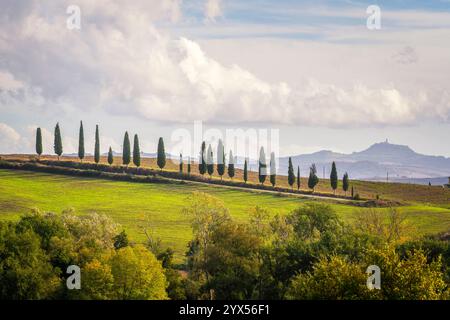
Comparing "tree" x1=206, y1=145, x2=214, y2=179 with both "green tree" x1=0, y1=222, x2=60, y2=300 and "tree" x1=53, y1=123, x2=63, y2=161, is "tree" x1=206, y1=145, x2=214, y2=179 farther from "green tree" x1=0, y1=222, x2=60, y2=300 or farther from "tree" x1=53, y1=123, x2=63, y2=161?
"green tree" x1=0, y1=222, x2=60, y2=300

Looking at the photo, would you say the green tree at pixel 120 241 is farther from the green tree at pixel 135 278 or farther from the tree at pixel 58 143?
the tree at pixel 58 143

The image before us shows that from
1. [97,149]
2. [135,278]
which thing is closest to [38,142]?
[97,149]

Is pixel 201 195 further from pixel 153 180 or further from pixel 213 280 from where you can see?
pixel 153 180

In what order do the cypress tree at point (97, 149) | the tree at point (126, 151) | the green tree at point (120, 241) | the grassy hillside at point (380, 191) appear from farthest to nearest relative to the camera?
the grassy hillside at point (380, 191) < the tree at point (126, 151) < the cypress tree at point (97, 149) < the green tree at point (120, 241)

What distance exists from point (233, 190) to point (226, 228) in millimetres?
85268

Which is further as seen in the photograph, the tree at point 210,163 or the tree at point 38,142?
the tree at point 38,142

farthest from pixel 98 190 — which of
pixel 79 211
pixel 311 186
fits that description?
pixel 311 186

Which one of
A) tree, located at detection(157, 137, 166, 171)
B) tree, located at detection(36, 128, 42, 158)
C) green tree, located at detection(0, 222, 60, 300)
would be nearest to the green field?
tree, located at detection(36, 128, 42, 158)

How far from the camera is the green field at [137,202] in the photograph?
116 m

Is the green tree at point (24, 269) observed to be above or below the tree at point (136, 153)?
below

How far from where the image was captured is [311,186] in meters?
166

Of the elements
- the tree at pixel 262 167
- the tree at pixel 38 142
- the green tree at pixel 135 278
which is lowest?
the green tree at pixel 135 278

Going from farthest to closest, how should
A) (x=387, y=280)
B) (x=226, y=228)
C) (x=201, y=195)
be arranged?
(x=201, y=195), (x=226, y=228), (x=387, y=280)

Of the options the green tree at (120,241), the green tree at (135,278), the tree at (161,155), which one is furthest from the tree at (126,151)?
the green tree at (135,278)
